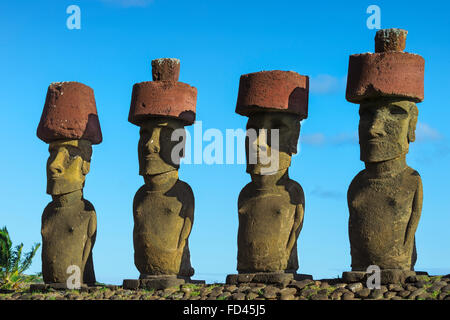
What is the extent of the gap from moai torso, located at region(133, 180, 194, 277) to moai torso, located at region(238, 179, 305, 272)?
1.24 metres

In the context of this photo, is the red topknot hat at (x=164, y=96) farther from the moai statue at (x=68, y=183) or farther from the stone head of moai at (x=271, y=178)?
the stone head of moai at (x=271, y=178)

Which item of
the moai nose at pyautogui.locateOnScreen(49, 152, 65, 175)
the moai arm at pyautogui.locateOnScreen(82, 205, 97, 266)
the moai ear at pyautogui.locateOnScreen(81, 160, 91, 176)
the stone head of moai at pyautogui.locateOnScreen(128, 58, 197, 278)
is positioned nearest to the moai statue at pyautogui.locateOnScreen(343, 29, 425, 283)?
the stone head of moai at pyautogui.locateOnScreen(128, 58, 197, 278)

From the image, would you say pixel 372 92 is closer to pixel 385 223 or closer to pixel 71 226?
pixel 385 223

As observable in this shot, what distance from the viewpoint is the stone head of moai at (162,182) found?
14117mm

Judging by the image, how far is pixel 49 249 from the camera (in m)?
15.2

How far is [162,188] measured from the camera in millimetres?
14352

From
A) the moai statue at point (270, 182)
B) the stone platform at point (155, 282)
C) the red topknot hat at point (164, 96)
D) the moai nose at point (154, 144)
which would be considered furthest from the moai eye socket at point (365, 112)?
the stone platform at point (155, 282)

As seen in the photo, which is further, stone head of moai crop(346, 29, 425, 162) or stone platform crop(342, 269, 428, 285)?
stone head of moai crop(346, 29, 425, 162)

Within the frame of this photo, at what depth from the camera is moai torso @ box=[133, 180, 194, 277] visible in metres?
14.1

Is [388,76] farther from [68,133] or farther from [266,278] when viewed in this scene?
[68,133]

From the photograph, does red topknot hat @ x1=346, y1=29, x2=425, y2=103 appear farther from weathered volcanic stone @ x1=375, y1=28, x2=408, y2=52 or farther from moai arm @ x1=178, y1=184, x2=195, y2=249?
moai arm @ x1=178, y1=184, x2=195, y2=249
